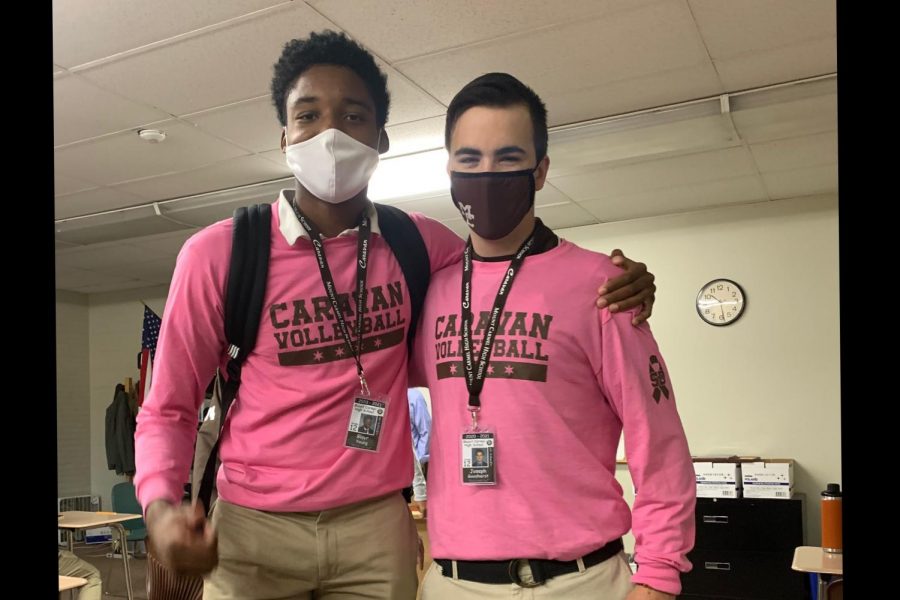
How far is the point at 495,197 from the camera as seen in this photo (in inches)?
60.7

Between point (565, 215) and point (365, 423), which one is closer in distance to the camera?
point (365, 423)

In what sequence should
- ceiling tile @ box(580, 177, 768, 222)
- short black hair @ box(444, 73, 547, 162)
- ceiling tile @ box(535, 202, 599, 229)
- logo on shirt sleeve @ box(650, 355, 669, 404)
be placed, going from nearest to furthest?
logo on shirt sleeve @ box(650, 355, 669, 404) → short black hair @ box(444, 73, 547, 162) → ceiling tile @ box(580, 177, 768, 222) → ceiling tile @ box(535, 202, 599, 229)

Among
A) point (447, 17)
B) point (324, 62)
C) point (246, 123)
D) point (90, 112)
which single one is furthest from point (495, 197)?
point (90, 112)

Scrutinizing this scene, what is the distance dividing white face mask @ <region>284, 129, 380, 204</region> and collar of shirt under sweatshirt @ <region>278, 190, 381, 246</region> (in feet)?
0.17

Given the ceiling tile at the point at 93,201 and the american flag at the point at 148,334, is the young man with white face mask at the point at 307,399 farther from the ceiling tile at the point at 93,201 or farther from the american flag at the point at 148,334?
the american flag at the point at 148,334

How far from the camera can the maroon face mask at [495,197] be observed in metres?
1.54

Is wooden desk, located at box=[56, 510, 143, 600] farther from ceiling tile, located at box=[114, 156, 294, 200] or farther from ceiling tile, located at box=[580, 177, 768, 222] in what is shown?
ceiling tile, located at box=[580, 177, 768, 222]

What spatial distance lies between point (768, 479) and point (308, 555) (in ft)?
16.6

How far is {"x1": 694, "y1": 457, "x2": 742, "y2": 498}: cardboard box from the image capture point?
574 centimetres

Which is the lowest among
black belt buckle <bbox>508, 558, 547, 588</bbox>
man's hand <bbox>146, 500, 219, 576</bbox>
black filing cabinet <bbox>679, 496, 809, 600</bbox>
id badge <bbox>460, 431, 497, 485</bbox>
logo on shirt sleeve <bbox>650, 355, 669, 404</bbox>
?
black filing cabinet <bbox>679, 496, 809, 600</bbox>

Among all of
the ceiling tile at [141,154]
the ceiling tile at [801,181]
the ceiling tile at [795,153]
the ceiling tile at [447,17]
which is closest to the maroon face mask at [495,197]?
the ceiling tile at [447,17]

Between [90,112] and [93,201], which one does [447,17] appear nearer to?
[90,112]

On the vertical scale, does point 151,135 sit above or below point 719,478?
above

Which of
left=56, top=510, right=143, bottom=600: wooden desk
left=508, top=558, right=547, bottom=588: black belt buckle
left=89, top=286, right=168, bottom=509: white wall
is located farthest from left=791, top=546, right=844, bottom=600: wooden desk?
left=89, top=286, right=168, bottom=509: white wall
